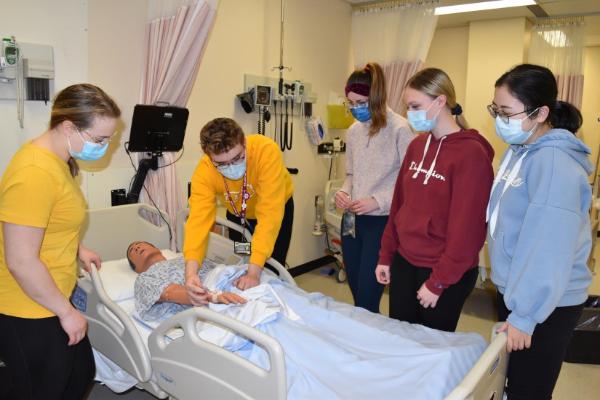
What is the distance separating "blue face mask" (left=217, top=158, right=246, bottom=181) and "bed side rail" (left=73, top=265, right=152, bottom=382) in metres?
0.69

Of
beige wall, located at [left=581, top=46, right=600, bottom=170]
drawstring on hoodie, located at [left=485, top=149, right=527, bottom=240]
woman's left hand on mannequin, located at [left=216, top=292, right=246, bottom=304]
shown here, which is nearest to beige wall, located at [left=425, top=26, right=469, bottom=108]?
beige wall, located at [left=581, top=46, right=600, bottom=170]

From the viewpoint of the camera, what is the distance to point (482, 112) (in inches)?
193

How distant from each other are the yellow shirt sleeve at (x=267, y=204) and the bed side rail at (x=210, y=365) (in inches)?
23.0

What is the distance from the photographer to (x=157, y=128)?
2.87 meters

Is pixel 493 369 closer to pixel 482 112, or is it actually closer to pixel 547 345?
pixel 547 345

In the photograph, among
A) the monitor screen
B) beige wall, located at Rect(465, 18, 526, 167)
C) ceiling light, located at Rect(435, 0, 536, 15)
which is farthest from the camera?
beige wall, located at Rect(465, 18, 526, 167)

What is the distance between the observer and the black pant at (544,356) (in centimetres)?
139

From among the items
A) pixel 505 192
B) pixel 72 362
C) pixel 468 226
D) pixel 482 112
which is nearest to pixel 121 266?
pixel 72 362

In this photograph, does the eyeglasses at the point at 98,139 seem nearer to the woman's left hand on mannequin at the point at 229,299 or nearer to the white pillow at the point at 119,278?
the woman's left hand on mannequin at the point at 229,299

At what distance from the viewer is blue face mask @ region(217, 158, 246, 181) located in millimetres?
2104

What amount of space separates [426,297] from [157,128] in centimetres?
195

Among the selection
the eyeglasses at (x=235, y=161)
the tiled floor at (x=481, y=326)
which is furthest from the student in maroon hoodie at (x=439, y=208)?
the tiled floor at (x=481, y=326)

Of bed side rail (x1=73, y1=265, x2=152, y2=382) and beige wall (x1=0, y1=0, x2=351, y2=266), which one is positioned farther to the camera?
beige wall (x1=0, y1=0, x2=351, y2=266)

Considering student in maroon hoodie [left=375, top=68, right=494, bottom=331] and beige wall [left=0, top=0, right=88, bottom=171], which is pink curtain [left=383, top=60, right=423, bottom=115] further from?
beige wall [left=0, top=0, right=88, bottom=171]
